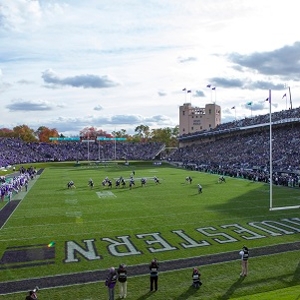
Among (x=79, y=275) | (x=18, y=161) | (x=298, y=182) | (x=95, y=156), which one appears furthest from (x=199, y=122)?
(x=79, y=275)

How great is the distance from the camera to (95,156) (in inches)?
3600

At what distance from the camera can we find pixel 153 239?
17141 mm

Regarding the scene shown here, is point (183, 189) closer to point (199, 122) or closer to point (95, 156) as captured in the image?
point (95, 156)

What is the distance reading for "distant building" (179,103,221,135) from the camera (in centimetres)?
10212

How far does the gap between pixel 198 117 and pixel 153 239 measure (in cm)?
8854

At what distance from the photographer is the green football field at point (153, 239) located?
1205 centimetres

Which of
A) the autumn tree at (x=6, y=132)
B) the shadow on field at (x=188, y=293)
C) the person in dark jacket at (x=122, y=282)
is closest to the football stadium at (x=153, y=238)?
the shadow on field at (x=188, y=293)

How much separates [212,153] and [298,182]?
3448cm

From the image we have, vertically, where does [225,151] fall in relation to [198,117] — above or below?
below

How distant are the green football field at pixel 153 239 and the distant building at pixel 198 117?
240 ft

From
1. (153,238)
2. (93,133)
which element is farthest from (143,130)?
(153,238)

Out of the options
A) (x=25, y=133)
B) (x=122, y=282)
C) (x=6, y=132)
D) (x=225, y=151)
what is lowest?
(x=122, y=282)

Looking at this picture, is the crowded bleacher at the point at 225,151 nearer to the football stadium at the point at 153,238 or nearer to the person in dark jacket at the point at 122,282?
the football stadium at the point at 153,238

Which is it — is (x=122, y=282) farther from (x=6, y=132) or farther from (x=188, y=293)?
(x=6, y=132)
